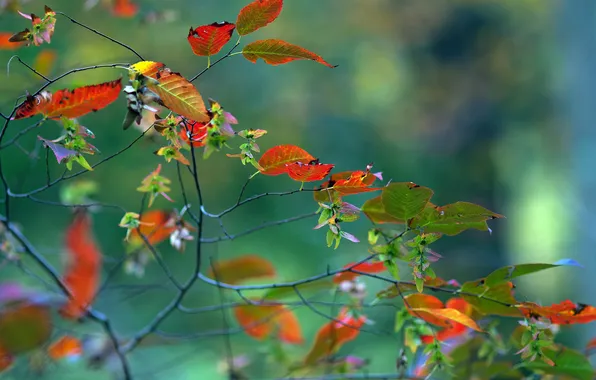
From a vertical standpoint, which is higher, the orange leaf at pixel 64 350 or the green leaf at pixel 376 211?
the green leaf at pixel 376 211

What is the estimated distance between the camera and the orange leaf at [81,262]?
2.58 feet

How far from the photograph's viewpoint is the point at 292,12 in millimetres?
3502

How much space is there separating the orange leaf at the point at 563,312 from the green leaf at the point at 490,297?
1cm

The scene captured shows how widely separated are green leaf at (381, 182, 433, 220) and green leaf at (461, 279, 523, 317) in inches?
3.4

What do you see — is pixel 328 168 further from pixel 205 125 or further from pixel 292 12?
pixel 292 12

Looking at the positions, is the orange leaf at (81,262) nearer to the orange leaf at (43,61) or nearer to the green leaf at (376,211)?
the orange leaf at (43,61)

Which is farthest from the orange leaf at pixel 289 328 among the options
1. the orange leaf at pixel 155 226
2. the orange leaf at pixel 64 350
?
the orange leaf at pixel 64 350

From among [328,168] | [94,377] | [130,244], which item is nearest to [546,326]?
[328,168]

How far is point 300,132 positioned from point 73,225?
2622 mm

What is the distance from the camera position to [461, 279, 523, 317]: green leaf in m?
0.47

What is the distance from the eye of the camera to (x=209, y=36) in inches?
16.0

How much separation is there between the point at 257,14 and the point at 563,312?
A: 0.33 meters

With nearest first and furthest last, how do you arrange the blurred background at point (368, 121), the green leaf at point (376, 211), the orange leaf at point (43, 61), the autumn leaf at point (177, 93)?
the autumn leaf at point (177, 93), the green leaf at point (376, 211), the orange leaf at point (43, 61), the blurred background at point (368, 121)

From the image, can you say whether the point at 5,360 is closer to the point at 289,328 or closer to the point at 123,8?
the point at 289,328
